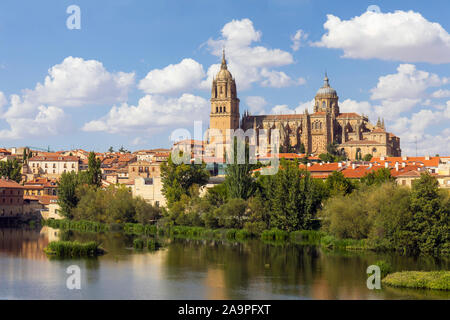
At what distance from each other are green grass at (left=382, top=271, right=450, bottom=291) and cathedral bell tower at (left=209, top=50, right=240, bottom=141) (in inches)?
2762

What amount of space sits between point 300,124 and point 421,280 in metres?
71.2

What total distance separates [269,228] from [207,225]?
11.1 ft

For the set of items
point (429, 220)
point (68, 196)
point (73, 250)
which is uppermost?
point (68, 196)

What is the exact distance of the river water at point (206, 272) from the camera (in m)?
17.9

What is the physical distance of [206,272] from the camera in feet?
70.9

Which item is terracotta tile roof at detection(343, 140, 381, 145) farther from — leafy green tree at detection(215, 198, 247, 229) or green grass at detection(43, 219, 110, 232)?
leafy green tree at detection(215, 198, 247, 229)

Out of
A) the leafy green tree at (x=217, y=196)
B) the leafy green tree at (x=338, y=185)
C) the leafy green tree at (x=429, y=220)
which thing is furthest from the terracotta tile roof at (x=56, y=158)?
A: the leafy green tree at (x=429, y=220)

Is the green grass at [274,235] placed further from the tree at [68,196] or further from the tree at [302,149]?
the tree at [302,149]

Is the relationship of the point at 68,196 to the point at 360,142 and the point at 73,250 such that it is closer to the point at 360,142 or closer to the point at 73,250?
the point at 73,250

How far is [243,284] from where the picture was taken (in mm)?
19484

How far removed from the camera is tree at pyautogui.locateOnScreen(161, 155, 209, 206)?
123ft

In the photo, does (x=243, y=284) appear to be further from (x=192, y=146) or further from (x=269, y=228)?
(x=192, y=146)

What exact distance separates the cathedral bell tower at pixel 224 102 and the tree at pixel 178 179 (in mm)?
50212

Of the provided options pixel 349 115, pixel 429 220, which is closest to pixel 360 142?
pixel 349 115
